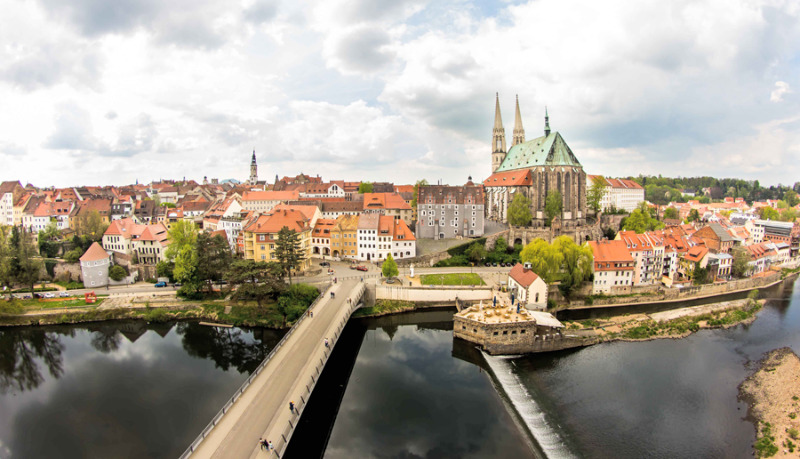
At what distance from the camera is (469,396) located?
26078mm

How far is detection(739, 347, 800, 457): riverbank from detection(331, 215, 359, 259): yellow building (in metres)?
40.7

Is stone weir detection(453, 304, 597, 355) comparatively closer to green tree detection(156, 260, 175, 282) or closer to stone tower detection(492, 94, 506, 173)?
green tree detection(156, 260, 175, 282)

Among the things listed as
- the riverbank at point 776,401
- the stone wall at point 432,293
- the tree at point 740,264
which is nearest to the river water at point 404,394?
the riverbank at point 776,401

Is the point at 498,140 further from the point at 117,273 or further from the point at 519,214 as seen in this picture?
the point at 117,273

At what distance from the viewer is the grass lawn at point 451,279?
148 feet

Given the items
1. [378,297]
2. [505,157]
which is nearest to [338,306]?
[378,297]

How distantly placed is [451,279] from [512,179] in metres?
35.8

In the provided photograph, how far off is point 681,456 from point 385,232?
124 feet

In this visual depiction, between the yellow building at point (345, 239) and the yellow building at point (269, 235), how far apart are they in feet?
12.5

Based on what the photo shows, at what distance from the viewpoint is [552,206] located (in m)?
64.8

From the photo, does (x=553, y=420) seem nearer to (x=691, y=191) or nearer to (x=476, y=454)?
(x=476, y=454)

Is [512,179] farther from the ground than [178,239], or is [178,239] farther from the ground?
[512,179]

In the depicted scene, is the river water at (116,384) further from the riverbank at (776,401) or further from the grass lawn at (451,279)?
the riverbank at (776,401)

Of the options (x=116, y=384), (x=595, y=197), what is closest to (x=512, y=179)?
(x=595, y=197)
